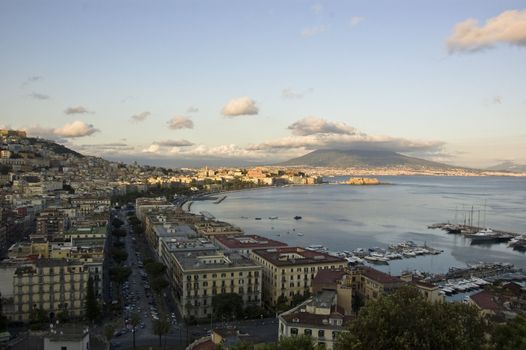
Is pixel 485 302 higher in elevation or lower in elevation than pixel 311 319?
higher

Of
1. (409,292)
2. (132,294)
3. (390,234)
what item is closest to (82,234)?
→ (132,294)

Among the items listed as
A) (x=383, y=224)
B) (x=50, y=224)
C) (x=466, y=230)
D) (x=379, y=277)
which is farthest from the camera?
(x=383, y=224)

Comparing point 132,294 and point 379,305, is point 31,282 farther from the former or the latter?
point 379,305

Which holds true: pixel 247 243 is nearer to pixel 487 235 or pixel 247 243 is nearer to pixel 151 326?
pixel 151 326

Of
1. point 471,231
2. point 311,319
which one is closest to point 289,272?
point 311,319

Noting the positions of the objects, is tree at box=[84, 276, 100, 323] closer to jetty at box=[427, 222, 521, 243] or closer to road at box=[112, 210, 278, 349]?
road at box=[112, 210, 278, 349]

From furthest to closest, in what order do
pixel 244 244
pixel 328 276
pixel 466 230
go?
pixel 466 230 → pixel 244 244 → pixel 328 276
